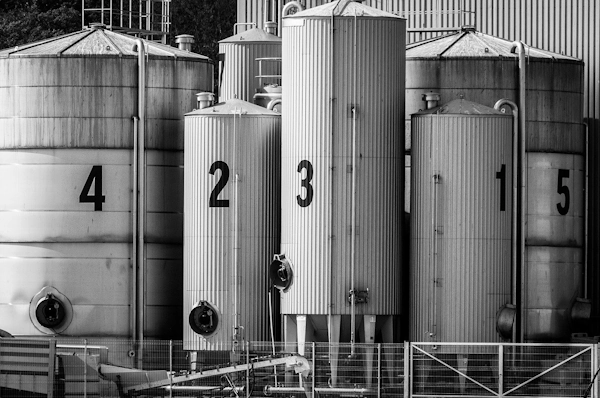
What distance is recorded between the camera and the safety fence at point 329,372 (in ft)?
127

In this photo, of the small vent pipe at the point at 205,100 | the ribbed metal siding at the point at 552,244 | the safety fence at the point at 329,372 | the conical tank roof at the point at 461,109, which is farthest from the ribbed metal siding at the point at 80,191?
the ribbed metal siding at the point at 552,244

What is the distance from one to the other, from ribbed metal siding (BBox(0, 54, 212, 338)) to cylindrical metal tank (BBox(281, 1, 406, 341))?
5053 millimetres

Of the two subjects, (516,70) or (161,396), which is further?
(516,70)

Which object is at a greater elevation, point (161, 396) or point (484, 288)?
point (484, 288)

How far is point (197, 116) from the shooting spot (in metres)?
44.0

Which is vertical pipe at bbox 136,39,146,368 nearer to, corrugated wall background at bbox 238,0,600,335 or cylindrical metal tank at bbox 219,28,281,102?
cylindrical metal tank at bbox 219,28,281,102

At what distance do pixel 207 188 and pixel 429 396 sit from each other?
346 inches

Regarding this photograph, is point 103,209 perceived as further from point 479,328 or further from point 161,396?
point 479,328

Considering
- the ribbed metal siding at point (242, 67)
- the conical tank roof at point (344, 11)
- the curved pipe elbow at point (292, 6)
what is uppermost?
the curved pipe elbow at point (292, 6)

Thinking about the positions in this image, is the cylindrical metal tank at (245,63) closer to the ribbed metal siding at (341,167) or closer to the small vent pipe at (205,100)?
the small vent pipe at (205,100)

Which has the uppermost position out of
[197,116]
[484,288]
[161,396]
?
[197,116]

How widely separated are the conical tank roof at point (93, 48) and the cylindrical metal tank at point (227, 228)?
3.94m

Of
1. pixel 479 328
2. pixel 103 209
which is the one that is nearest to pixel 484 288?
pixel 479 328

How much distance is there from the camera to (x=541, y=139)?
45469 millimetres
